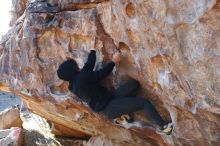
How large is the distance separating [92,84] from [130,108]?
2.12 ft

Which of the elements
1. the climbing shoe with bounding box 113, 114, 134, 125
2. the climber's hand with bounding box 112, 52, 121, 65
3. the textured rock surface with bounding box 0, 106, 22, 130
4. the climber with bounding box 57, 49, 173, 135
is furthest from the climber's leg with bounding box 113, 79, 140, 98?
the textured rock surface with bounding box 0, 106, 22, 130

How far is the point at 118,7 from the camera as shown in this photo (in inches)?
222

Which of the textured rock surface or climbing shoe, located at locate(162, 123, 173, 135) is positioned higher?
climbing shoe, located at locate(162, 123, 173, 135)

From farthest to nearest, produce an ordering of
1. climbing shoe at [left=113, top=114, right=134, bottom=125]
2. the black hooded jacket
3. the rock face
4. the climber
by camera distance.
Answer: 1. climbing shoe at [left=113, top=114, right=134, bottom=125]
2. the black hooded jacket
3. the climber
4. the rock face

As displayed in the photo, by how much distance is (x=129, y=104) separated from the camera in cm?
593

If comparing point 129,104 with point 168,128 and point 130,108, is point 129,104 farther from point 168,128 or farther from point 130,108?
point 168,128

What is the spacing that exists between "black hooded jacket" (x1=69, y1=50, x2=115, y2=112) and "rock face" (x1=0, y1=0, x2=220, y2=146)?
0.86ft

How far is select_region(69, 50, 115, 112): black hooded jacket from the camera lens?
609 cm

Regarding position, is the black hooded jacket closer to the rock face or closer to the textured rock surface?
the rock face

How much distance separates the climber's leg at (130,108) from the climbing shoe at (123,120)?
0.25 m

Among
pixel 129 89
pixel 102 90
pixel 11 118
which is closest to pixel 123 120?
pixel 102 90

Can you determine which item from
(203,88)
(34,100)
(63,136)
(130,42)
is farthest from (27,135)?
(203,88)

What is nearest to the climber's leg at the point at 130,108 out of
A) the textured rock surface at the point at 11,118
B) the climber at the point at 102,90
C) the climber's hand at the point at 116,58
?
the climber at the point at 102,90

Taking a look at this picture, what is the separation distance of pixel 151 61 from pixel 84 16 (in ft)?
5.59
